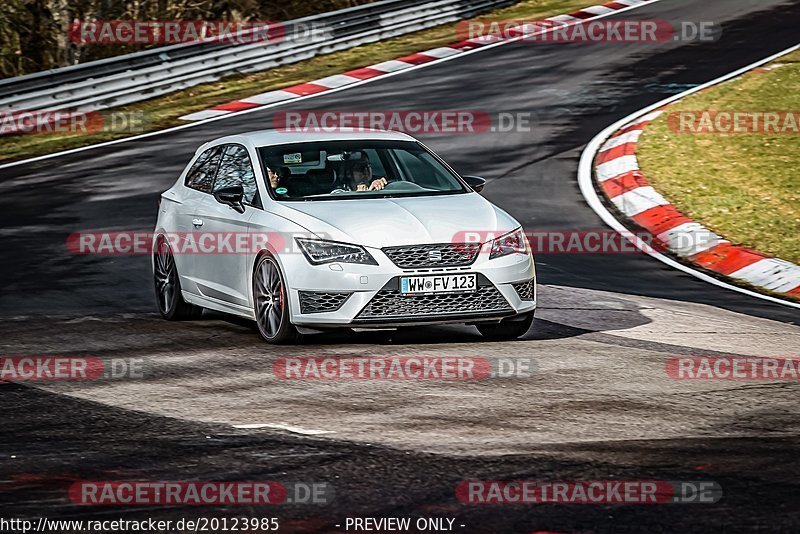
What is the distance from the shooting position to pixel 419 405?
7305mm

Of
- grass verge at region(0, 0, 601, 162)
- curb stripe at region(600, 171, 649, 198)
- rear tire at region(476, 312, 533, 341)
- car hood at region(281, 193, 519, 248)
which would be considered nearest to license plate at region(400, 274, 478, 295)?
car hood at region(281, 193, 519, 248)

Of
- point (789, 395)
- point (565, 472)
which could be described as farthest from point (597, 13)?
point (565, 472)

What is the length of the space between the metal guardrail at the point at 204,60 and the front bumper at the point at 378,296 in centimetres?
1290

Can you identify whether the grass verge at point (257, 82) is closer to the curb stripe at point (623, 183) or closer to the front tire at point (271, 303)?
the curb stripe at point (623, 183)

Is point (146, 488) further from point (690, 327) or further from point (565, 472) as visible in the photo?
point (690, 327)

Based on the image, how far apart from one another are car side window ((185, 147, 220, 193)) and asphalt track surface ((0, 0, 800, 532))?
1099 millimetres

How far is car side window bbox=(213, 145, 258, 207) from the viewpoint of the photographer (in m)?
10.1

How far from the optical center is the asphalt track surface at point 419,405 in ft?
17.9

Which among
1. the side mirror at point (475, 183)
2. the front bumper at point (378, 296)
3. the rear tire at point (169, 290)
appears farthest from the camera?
the rear tire at point (169, 290)

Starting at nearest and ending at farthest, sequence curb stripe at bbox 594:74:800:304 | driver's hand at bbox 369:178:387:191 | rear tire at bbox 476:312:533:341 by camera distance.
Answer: rear tire at bbox 476:312:533:341
driver's hand at bbox 369:178:387:191
curb stripe at bbox 594:74:800:304

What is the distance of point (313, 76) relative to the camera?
23891mm

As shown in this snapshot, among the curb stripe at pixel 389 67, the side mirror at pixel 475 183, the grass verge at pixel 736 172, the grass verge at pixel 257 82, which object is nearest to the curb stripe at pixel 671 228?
the grass verge at pixel 736 172

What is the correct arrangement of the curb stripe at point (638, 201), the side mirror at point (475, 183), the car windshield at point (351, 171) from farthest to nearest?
the curb stripe at point (638, 201), the side mirror at point (475, 183), the car windshield at point (351, 171)

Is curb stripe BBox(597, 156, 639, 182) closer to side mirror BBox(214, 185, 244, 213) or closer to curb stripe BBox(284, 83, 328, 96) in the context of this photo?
curb stripe BBox(284, 83, 328, 96)
